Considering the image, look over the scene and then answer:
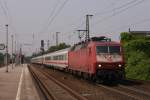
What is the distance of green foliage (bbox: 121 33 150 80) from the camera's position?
35.0m

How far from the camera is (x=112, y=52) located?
25953mm

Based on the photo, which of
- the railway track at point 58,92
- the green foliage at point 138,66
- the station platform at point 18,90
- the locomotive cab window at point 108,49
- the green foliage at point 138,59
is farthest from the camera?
the green foliage at point 138,59

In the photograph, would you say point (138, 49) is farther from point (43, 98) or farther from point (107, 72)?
point (43, 98)

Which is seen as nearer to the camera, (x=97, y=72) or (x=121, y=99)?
(x=121, y=99)

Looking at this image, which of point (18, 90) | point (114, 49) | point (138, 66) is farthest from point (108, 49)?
point (138, 66)

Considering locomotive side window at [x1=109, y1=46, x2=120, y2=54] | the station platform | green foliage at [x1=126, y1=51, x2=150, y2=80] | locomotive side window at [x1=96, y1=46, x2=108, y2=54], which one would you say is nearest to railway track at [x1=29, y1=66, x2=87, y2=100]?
the station platform

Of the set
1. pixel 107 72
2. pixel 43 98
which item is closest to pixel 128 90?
pixel 107 72

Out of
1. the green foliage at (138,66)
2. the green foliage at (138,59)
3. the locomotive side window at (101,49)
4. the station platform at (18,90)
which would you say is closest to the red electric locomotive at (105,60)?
the locomotive side window at (101,49)

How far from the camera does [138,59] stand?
1483 inches

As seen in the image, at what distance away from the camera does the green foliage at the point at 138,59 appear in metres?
35.0

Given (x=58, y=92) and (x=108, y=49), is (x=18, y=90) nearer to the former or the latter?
(x=58, y=92)

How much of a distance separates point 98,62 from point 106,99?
741 cm

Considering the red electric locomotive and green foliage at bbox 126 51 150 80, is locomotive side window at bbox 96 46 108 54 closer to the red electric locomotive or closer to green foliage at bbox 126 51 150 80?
the red electric locomotive

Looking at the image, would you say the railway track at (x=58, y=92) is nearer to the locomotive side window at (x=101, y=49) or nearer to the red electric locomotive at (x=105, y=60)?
the red electric locomotive at (x=105, y=60)
